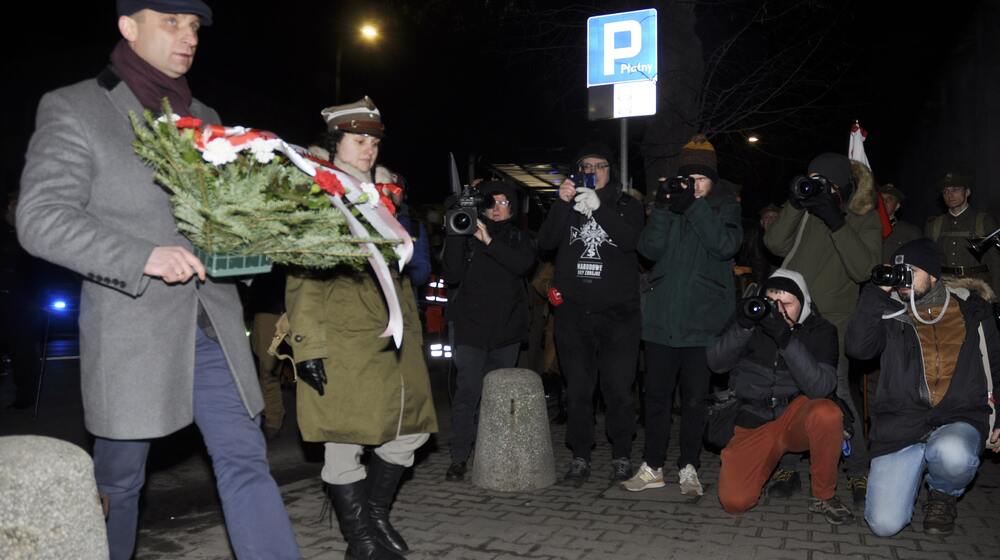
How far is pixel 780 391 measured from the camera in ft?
19.4

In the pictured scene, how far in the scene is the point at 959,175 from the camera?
9.70 metres

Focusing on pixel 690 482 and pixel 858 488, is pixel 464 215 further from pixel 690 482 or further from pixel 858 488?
pixel 858 488

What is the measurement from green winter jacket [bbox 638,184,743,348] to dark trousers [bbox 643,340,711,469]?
12cm

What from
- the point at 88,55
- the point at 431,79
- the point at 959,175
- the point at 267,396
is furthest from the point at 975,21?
the point at 88,55

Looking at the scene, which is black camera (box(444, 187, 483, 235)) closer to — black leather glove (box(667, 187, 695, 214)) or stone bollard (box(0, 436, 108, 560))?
black leather glove (box(667, 187, 695, 214))

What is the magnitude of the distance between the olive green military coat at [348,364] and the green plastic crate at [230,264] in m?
1.05

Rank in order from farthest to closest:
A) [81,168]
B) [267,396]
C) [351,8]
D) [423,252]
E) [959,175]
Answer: [351,8], [959,175], [267,396], [423,252], [81,168]

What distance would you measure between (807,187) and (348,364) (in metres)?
3.34

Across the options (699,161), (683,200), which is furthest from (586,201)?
(699,161)

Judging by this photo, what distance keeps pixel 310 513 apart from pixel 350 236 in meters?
2.89

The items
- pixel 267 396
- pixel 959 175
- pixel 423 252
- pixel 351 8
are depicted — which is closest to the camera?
pixel 423 252

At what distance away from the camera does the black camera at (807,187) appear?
604 cm

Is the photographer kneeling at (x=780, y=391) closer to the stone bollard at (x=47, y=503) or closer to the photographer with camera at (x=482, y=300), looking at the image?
the photographer with camera at (x=482, y=300)

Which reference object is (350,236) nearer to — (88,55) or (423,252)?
(423,252)
